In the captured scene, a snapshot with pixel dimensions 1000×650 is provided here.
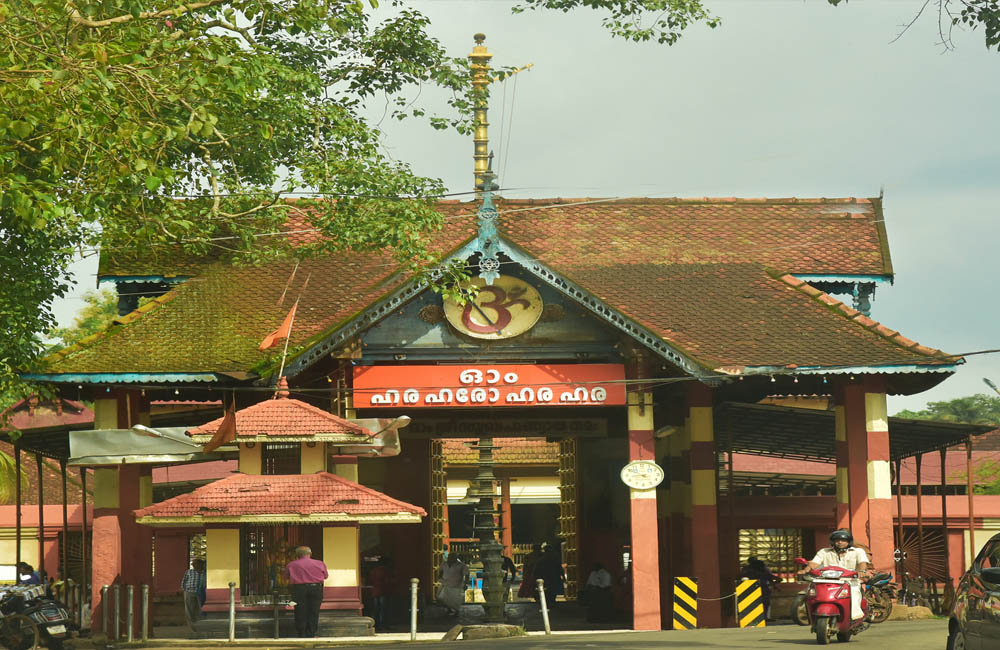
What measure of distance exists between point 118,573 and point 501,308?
313 inches

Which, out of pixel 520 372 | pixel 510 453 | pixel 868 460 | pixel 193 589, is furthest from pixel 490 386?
pixel 510 453

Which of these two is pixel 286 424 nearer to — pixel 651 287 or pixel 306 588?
pixel 306 588

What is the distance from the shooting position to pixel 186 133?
14.6 meters

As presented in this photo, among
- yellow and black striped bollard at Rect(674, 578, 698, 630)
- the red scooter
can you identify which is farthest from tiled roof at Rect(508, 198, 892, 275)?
the red scooter

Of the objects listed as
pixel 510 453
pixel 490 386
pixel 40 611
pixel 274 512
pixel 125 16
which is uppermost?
pixel 125 16

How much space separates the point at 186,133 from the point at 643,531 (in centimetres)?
1331

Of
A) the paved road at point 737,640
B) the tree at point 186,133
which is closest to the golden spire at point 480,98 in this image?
the tree at point 186,133

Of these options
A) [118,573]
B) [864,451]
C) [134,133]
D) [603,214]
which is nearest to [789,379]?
[864,451]

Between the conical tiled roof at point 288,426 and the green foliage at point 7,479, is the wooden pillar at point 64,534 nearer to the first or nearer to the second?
the green foliage at point 7,479

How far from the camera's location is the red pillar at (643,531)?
25250 mm

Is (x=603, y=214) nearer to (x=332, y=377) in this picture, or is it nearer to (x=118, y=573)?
(x=332, y=377)

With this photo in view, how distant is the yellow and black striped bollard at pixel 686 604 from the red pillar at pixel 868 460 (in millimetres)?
3001

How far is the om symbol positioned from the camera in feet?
85.9

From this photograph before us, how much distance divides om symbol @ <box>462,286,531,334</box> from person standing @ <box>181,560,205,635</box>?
7.01 m
